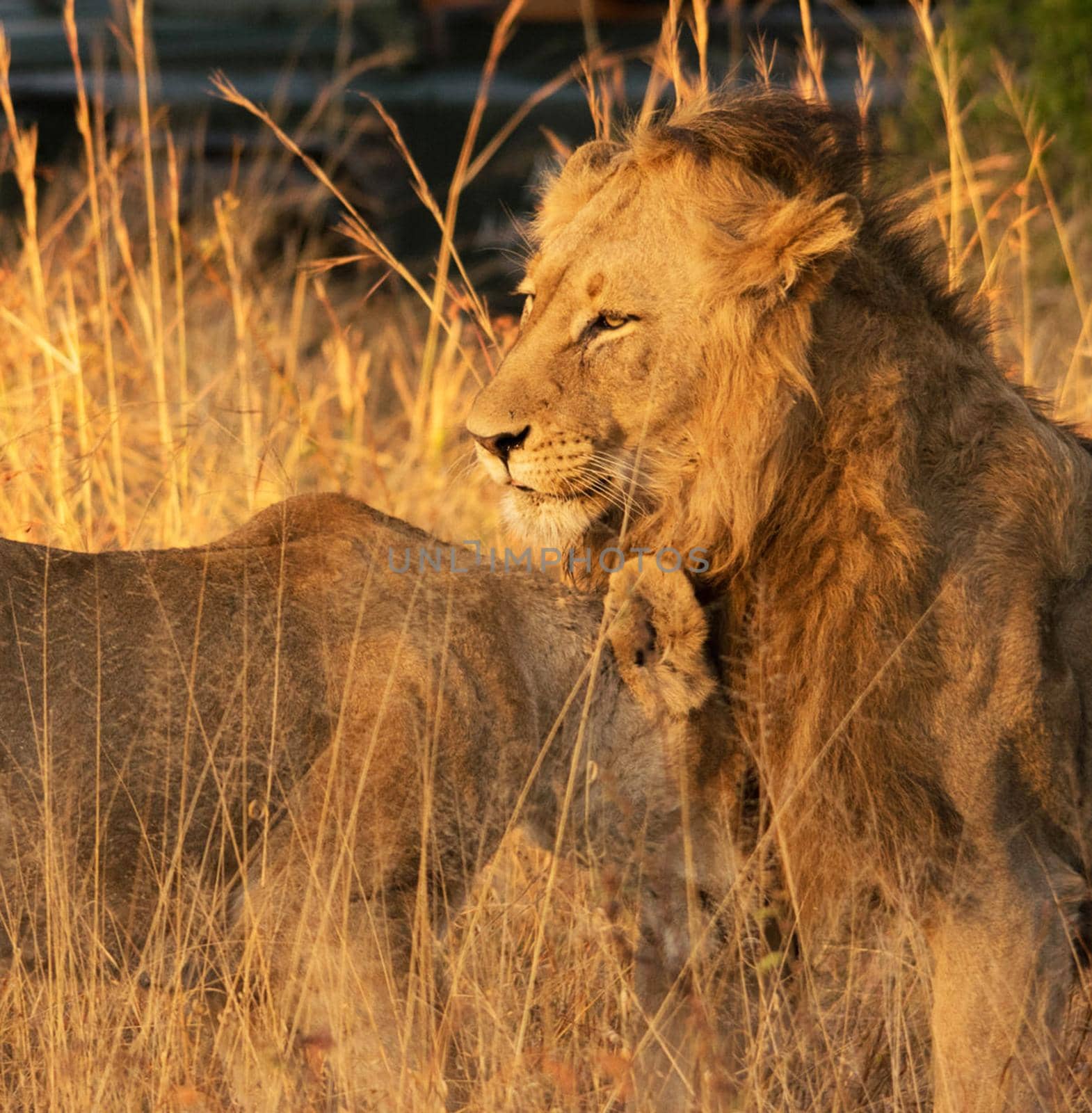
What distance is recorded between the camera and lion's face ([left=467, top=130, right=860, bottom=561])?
3025 millimetres

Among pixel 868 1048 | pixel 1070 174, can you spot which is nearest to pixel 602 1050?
pixel 868 1048

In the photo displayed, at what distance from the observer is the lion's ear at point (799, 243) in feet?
9.78

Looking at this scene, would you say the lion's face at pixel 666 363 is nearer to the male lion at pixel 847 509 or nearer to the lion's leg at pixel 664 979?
the male lion at pixel 847 509

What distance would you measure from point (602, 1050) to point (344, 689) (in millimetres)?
792

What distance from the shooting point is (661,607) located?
119 inches

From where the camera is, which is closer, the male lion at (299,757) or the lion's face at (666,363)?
the male lion at (299,757)

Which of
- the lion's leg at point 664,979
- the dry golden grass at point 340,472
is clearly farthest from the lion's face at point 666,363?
the lion's leg at point 664,979

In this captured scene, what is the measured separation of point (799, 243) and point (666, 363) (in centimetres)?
32

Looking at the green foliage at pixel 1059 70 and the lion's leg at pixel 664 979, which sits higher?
the green foliage at pixel 1059 70

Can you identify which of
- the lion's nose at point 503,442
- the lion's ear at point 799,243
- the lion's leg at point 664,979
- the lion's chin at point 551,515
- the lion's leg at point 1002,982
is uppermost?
the lion's ear at point 799,243

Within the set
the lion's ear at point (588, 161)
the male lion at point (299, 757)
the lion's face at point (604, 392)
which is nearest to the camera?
the male lion at point (299, 757)

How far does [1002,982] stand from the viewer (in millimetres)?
2852

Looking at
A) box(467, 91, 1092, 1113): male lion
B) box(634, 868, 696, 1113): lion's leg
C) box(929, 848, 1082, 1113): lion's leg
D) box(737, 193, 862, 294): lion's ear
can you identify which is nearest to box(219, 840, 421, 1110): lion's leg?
box(634, 868, 696, 1113): lion's leg

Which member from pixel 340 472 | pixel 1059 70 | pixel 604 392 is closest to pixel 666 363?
pixel 604 392
